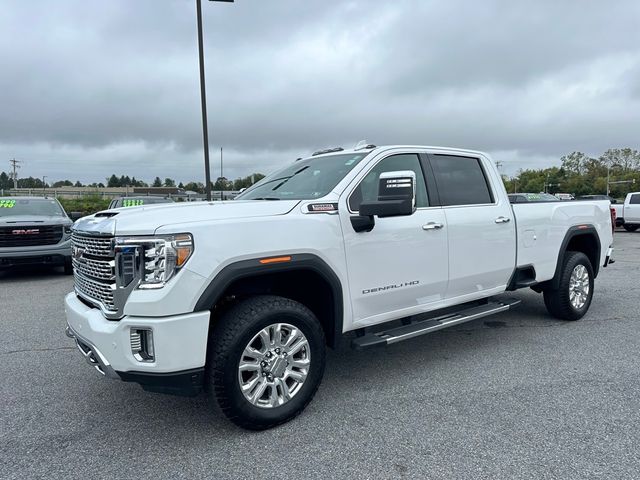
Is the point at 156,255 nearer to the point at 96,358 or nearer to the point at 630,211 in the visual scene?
the point at 96,358

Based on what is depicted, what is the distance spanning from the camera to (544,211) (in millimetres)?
5367

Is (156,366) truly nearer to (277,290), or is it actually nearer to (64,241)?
(277,290)

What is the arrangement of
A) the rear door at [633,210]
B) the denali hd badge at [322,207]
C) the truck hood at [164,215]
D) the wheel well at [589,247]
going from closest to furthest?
the truck hood at [164,215] < the denali hd badge at [322,207] < the wheel well at [589,247] < the rear door at [633,210]

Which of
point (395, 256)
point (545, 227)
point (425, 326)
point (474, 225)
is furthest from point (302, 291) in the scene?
point (545, 227)

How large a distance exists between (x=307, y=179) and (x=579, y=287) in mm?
3859

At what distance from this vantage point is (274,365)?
3209mm

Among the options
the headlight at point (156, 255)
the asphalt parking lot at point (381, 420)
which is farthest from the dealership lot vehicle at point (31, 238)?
the headlight at point (156, 255)

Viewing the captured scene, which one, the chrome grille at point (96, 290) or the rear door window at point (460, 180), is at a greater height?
the rear door window at point (460, 180)

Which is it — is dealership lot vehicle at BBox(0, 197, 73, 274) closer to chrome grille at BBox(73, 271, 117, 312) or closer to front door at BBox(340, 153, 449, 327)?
chrome grille at BBox(73, 271, 117, 312)

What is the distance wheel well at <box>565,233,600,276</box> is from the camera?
6.10m

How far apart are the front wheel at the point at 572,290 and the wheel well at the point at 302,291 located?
3.37m

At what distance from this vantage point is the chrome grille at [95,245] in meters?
3.00

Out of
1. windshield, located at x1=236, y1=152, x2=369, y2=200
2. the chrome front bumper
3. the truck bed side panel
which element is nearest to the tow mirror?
windshield, located at x1=236, y1=152, x2=369, y2=200

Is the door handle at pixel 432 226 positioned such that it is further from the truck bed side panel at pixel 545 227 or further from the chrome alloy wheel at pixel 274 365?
the chrome alloy wheel at pixel 274 365
